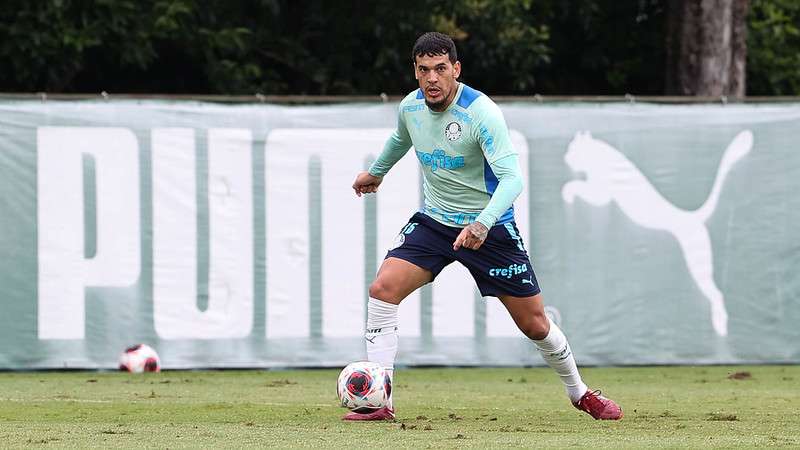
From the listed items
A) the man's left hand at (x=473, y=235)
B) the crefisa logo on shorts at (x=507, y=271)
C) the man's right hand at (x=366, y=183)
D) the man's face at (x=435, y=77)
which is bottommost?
the crefisa logo on shorts at (x=507, y=271)

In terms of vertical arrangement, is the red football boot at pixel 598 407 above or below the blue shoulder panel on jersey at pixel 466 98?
below

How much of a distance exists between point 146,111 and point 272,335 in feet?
7.68

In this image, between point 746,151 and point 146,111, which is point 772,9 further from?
point 146,111

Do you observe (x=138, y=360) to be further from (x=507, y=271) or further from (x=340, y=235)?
(x=507, y=271)

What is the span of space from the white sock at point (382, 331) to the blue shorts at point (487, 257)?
31 centimetres

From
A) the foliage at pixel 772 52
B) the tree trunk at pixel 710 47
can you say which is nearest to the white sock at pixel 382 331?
the tree trunk at pixel 710 47

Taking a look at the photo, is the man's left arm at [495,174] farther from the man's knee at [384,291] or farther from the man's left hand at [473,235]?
the man's knee at [384,291]

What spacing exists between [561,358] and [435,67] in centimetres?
188

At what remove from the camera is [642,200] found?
14.4m

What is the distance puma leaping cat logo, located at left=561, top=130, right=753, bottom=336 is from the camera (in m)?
14.3

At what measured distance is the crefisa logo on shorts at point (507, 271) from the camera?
8.73m

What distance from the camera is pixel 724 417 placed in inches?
361

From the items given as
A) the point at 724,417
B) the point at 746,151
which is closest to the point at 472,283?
Result: the point at 746,151

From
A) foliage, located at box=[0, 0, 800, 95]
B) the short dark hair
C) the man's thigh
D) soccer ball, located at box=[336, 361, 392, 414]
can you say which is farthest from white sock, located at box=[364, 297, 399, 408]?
foliage, located at box=[0, 0, 800, 95]
